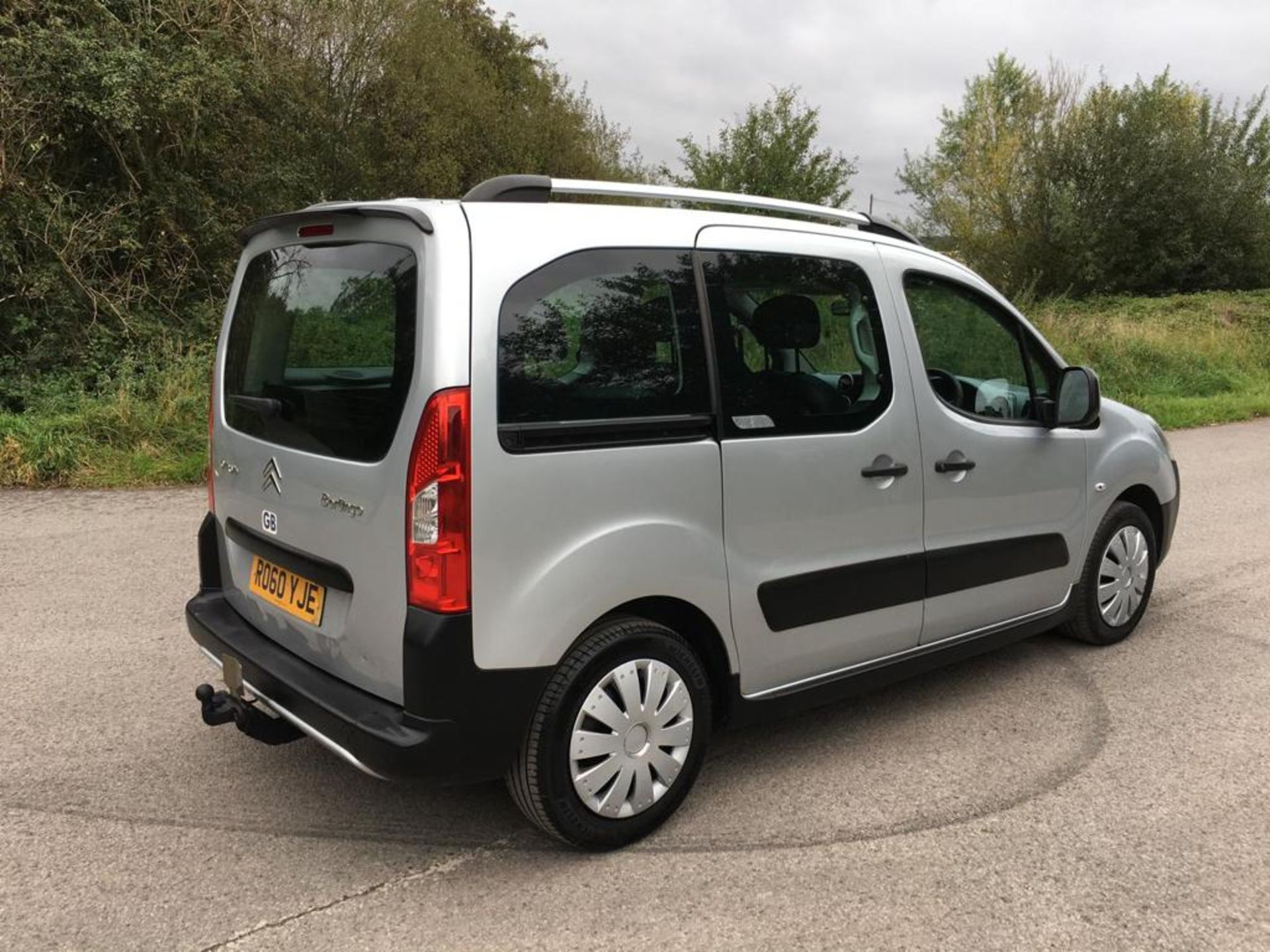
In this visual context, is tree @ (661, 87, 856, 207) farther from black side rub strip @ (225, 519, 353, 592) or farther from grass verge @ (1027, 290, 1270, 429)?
black side rub strip @ (225, 519, 353, 592)

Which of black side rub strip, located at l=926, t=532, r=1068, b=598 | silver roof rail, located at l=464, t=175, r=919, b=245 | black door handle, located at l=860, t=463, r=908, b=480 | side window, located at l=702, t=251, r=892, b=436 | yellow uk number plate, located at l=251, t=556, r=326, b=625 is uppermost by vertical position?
silver roof rail, located at l=464, t=175, r=919, b=245

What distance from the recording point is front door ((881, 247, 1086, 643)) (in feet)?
11.1

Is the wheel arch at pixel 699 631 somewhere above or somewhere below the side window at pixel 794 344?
below

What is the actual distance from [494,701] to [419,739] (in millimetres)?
201

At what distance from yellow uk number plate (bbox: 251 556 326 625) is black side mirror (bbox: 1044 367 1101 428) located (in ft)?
9.05

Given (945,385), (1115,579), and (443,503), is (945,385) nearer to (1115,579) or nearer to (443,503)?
(1115,579)

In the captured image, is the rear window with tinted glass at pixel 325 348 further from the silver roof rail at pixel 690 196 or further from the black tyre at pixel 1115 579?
the black tyre at pixel 1115 579

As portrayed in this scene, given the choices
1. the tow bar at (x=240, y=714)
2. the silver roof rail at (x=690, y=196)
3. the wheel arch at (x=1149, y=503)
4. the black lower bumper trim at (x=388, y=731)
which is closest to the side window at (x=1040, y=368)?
the wheel arch at (x=1149, y=503)

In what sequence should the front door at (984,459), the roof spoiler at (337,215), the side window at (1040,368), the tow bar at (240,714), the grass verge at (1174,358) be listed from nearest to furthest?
the roof spoiler at (337,215) < the tow bar at (240,714) < the front door at (984,459) < the side window at (1040,368) < the grass verge at (1174,358)

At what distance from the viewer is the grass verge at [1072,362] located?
749cm

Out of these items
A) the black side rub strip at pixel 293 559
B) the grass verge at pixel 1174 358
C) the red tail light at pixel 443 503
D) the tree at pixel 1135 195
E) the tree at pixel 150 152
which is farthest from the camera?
the tree at pixel 1135 195

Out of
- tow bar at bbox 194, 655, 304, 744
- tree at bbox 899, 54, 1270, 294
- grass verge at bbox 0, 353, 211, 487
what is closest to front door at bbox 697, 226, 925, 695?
tow bar at bbox 194, 655, 304, 744

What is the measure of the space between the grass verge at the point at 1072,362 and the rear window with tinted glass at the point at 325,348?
4.93 meters

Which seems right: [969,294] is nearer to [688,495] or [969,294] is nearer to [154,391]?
[688,495]
